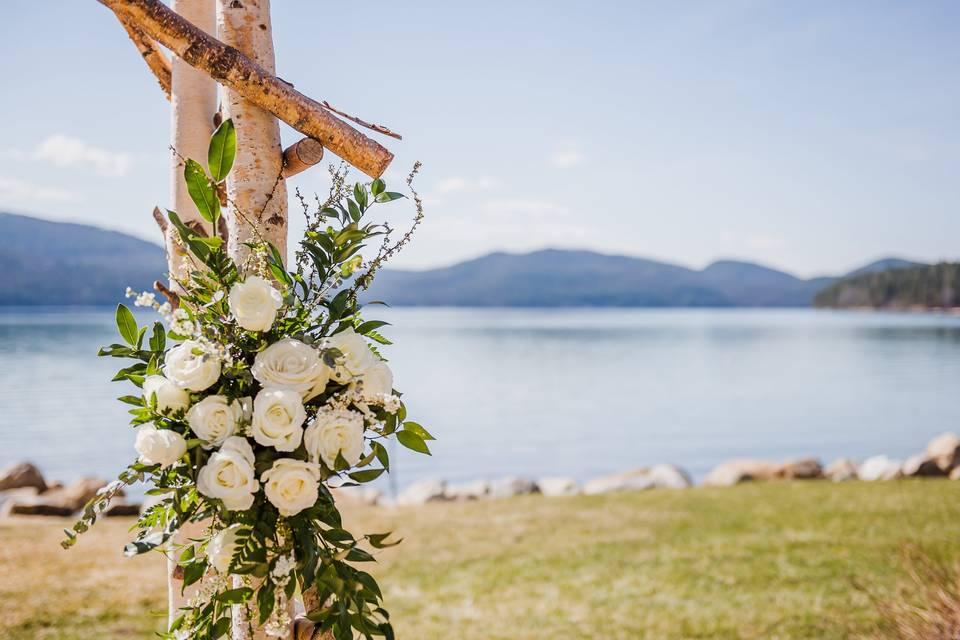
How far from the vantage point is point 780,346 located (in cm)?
6003

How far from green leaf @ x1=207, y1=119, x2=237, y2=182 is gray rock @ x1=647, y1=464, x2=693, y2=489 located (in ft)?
37.1

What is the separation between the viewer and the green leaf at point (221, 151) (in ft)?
6.98

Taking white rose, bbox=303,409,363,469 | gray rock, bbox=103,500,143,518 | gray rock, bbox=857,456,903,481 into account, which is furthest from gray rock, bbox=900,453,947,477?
white rose, bbox=303,409,363,469

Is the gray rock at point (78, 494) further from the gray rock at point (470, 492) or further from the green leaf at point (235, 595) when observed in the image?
the green leaf at point (235, 595)

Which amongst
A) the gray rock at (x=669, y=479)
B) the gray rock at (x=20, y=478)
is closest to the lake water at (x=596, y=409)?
the gray rock at (x=20, y=478)

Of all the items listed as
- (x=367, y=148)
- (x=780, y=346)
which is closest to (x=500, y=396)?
(x=367, y=148)

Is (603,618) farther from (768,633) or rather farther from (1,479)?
(1,479)

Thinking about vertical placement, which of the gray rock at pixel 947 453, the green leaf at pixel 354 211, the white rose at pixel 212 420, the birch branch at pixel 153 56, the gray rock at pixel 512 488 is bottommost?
the gray rock at pixel 512 488

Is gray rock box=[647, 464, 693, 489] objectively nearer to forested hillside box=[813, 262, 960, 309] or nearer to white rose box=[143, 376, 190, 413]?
white rose box=[143, 376, 190, 413]

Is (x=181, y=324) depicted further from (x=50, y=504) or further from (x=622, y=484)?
(x=622, y=484)

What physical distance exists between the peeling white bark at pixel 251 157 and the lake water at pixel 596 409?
544 inches

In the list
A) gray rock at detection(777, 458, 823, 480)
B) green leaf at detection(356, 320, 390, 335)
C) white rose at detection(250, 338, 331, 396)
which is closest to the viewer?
white rose at detection(250, 338, 331, 396)

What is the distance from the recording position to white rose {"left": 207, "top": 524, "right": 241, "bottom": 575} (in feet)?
6.65

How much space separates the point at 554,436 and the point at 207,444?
1962 cm
